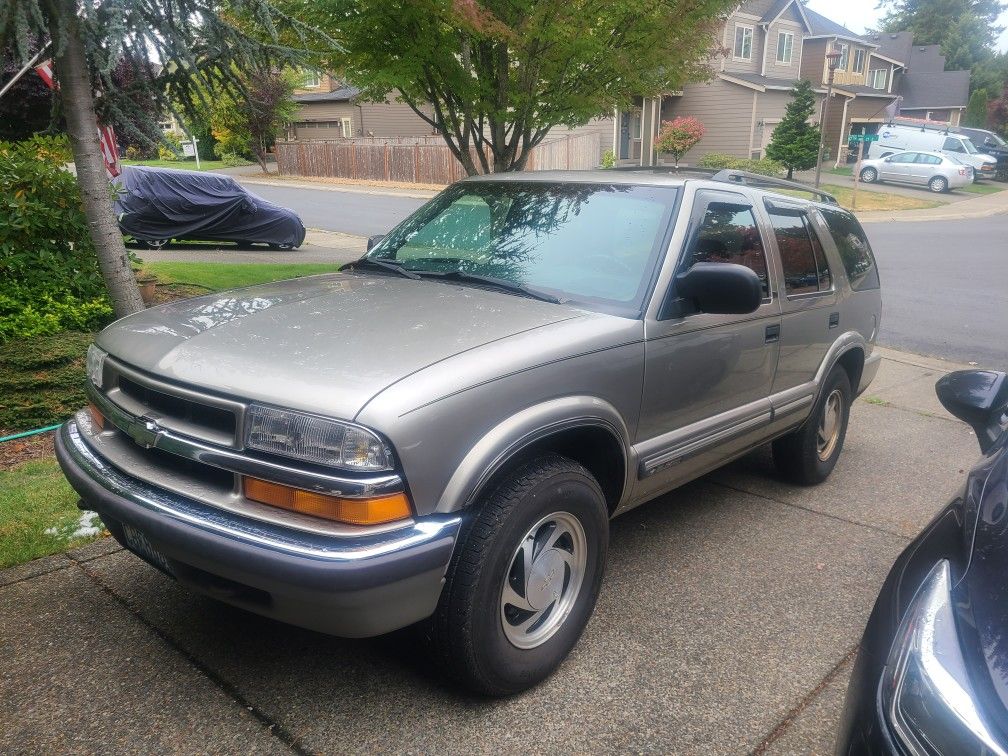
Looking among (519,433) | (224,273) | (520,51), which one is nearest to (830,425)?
(519,433)

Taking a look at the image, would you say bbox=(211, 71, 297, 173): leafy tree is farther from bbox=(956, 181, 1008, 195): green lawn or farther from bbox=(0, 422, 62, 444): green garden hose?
bbox=(0, 422, 62, 444): green garden hose

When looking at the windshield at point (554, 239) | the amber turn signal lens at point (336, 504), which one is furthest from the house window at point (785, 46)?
the amber turn signal lens at point (336, 504)

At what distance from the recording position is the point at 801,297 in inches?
171

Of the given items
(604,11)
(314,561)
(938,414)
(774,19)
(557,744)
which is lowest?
(938,414)

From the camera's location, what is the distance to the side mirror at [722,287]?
10.6 feet

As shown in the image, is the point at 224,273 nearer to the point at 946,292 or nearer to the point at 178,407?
the point at 178,407

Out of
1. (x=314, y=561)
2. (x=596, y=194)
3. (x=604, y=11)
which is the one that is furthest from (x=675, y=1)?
(x=314, y=561)

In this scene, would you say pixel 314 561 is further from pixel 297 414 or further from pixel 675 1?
pixel 675 1

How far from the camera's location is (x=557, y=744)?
8.59ft

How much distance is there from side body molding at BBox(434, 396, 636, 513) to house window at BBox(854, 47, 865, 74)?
4953 centimetres

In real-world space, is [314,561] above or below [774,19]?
below

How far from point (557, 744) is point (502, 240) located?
85.5 inches

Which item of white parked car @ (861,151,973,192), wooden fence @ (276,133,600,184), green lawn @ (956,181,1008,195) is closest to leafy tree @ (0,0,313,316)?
wooden fence @ (276,133,600,184)

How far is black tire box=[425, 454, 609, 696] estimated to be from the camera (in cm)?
254
